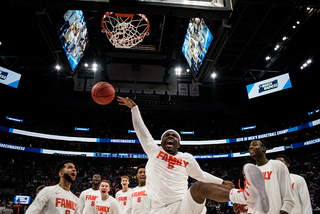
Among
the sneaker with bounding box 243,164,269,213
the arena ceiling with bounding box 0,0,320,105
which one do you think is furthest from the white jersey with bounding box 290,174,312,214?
the arena ceiling with bounding box 0,0,320,105

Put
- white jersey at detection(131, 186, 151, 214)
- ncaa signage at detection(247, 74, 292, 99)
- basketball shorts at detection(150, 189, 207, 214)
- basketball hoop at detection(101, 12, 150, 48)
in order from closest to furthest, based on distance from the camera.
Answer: basketball shorts at detection(150, 189, 207, 214) < white jersey at detection(131, 186, 151, 214) < basketball hoop at detection(101, 12, 150, 48) < ncaa signage at detection(247, 74, 292, 99)

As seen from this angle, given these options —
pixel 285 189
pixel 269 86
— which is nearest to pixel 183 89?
pixel 269 86

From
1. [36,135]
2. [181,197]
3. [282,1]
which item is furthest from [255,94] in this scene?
[36,135]

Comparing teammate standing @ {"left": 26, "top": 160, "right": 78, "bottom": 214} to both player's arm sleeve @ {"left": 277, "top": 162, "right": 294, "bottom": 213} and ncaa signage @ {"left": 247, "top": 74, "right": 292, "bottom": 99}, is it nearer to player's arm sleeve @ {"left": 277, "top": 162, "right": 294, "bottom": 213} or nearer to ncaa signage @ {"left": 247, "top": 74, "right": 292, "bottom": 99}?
player's arm sleeve @ {"left": 277, "top": 162, "right": 294, "bottom": 213}

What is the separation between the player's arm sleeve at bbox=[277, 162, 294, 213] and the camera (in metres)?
3.02

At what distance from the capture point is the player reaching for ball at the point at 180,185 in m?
2.20

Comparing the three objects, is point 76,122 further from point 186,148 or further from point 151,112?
point 186,148

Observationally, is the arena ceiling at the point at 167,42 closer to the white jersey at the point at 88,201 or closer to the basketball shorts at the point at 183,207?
the basketball shorts at the point at 183,207

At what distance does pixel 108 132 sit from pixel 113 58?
2043 centimetres

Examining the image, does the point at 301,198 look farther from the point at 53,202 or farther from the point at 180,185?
the point at 53,202

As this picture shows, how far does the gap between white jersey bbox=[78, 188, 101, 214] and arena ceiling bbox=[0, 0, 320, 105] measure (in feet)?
12.5

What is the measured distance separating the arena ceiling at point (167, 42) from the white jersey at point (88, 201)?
381 centimetres

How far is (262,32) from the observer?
15.9 m

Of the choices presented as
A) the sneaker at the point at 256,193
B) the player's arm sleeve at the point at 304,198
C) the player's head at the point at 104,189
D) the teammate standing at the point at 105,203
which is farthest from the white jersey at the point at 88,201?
the sneaker at the point at 256,193
